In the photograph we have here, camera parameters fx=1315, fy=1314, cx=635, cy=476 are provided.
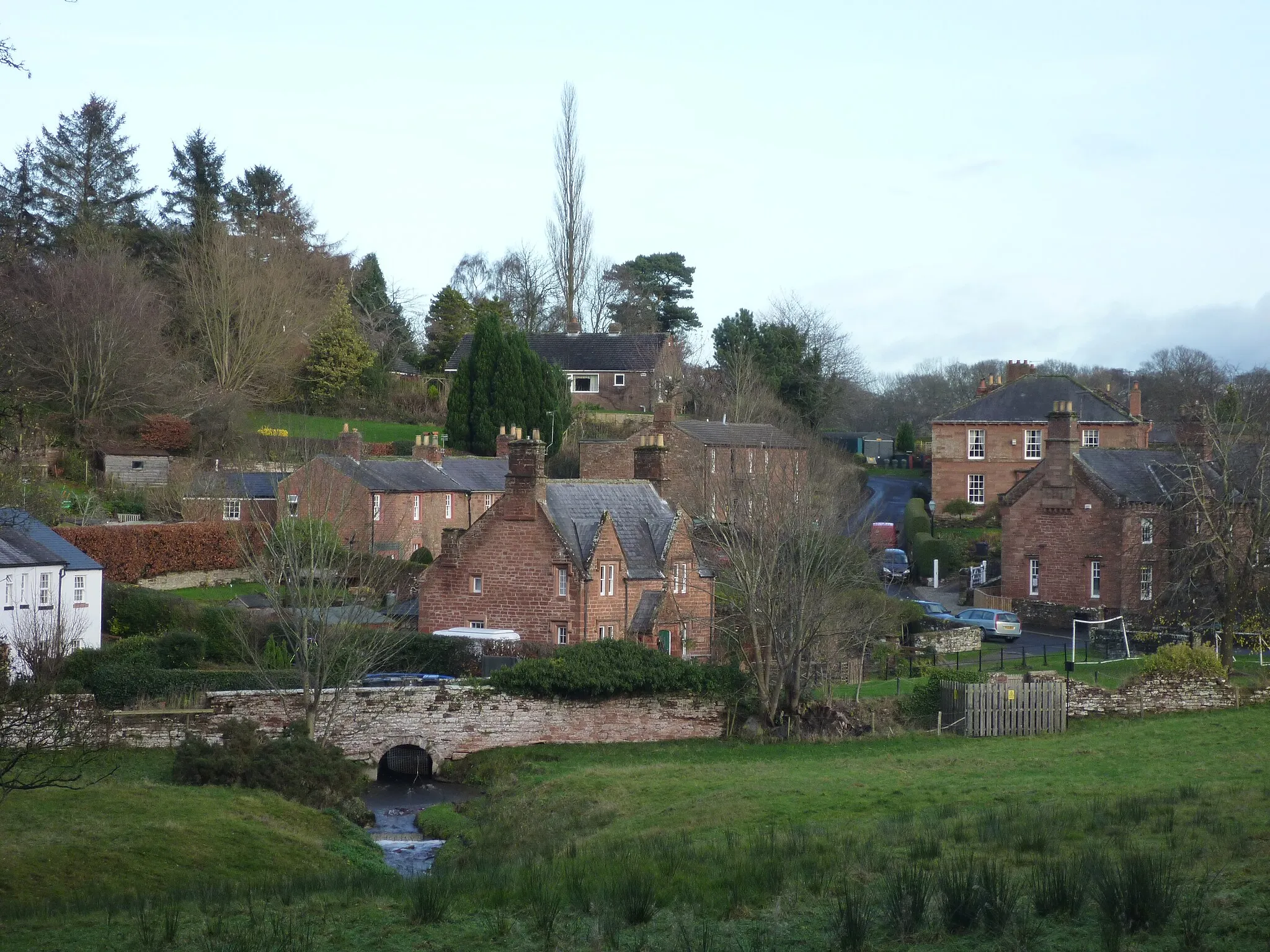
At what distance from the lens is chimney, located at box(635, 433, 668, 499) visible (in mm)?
44250

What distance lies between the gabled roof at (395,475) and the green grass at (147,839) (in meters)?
29.3

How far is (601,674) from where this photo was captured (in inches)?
1291

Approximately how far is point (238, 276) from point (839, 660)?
5061 centimetres

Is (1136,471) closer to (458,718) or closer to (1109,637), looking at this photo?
(1109,637)

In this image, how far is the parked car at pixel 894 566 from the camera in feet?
186

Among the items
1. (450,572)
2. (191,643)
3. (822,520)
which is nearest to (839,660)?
(822,520)

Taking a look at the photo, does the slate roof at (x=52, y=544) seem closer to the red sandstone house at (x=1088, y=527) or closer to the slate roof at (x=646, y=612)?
the slate roof at (x=646, y=612)

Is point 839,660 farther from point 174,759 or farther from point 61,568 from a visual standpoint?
point 61,568

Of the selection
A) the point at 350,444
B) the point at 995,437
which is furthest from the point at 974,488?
the point at 350,444

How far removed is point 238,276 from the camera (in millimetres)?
75938

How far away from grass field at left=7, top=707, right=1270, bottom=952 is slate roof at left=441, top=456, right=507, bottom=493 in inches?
1355

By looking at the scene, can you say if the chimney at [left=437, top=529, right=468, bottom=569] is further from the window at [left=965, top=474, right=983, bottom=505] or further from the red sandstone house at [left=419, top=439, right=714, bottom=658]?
the window at [left=965, top=474, right=983, bottom=505]

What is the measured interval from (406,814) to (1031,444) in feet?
149

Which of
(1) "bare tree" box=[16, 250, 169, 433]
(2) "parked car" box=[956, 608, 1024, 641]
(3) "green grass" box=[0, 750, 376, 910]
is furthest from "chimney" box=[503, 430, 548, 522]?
(1) "bare tree" box=[16, 250, 169, 433]
